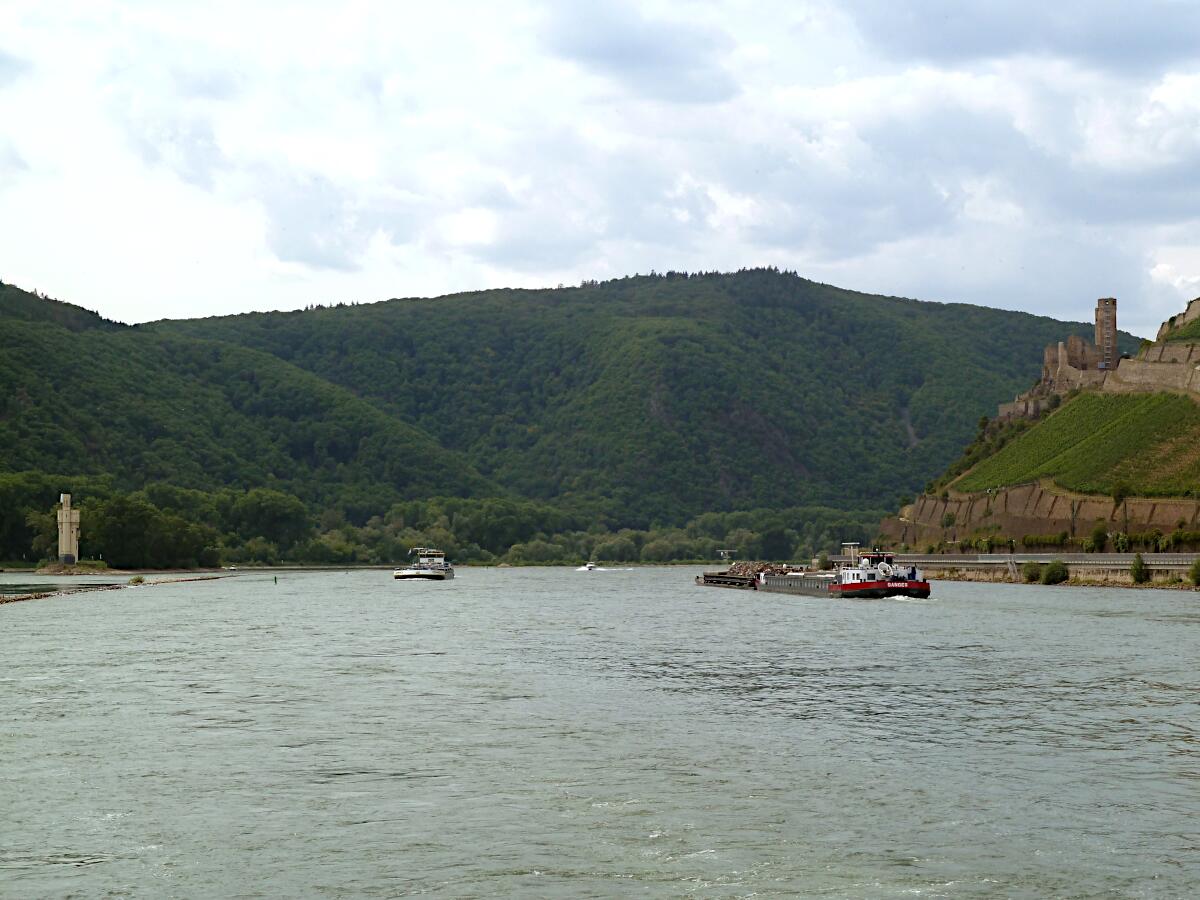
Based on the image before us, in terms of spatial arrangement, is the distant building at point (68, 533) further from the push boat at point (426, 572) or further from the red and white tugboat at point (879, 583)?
the red and white tugboat at point (879, 583)

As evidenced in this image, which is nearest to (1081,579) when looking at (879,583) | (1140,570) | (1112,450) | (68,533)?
(1140,570)

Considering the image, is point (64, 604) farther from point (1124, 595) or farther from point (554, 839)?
point (554, 839)

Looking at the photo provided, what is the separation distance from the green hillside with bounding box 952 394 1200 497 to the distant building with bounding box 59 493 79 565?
111068 millimetres

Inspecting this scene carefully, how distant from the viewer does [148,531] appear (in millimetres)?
186625

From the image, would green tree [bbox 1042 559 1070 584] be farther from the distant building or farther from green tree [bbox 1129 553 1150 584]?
the distant building

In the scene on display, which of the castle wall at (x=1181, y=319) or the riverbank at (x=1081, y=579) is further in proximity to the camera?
the castle wall at (x=1181, y=319)

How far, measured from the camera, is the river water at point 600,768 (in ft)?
69.4

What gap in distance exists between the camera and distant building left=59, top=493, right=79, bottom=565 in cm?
17138

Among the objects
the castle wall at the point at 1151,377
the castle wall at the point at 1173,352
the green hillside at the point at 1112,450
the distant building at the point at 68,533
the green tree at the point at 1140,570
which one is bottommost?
the green tree at the point at 1140,570

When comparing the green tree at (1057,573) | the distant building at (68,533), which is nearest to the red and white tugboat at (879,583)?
the green tree at (1057,573)

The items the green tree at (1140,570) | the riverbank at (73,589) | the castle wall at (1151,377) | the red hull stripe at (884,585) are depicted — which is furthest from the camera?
the castle wall at (1151,377)

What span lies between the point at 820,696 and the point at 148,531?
517 feet

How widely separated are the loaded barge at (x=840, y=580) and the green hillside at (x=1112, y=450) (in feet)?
71.3

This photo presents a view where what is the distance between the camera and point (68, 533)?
174125mm
